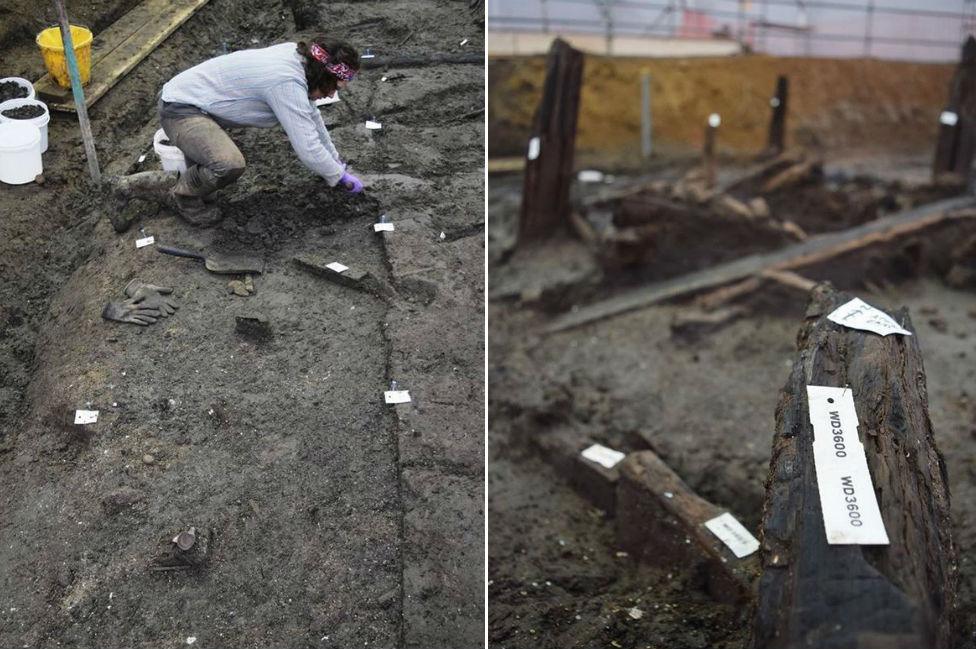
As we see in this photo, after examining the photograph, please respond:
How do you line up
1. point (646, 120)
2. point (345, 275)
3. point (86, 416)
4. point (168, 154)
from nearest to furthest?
point (86, 416) < point (345, 275) < point (168, 154) < point (646, 120)

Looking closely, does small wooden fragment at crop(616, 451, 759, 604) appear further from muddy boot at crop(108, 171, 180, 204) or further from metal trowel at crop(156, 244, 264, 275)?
muddy boot at crop(108, 171, 180, 204)

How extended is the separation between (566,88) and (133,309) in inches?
241

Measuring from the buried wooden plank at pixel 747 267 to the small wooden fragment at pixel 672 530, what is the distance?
276 centimetres

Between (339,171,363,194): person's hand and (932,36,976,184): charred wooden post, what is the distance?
8.48 m

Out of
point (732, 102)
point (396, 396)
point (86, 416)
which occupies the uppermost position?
point (86, 416)

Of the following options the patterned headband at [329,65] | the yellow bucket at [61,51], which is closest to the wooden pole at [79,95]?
the yellow bucket at [61,51]

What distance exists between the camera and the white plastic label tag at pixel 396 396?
413cm

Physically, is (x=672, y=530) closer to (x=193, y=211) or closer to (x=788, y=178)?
(x=193, y=211)

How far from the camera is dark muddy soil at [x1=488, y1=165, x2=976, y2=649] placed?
474cm

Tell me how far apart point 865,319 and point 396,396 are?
2.09 metres

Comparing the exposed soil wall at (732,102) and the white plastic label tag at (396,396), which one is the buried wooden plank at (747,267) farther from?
the exposed soil wall at (732,102)

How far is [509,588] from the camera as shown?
5062 mm

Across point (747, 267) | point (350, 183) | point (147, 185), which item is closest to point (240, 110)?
point (350, 183)

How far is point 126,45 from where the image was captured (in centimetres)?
422
